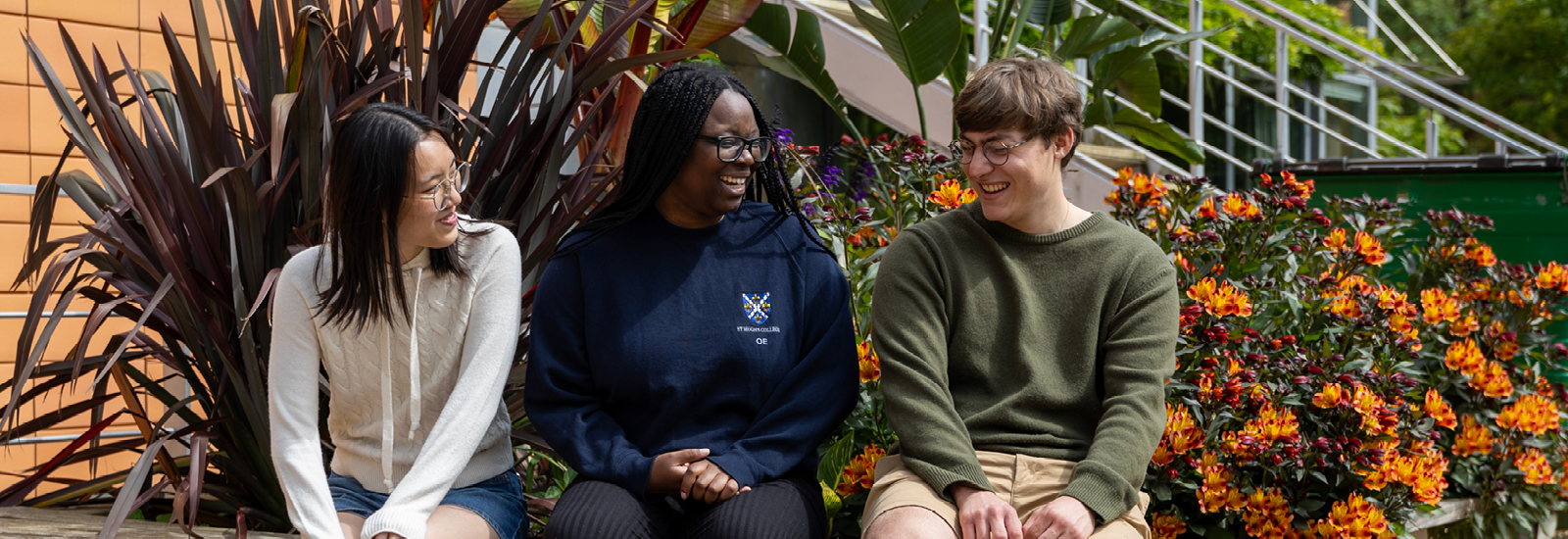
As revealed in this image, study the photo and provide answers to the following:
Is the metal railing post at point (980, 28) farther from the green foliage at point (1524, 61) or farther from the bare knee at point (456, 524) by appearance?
the green foliage at point (1524, 61)

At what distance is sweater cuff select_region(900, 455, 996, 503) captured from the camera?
216cm

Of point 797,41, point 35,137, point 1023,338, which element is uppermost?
point 797,41

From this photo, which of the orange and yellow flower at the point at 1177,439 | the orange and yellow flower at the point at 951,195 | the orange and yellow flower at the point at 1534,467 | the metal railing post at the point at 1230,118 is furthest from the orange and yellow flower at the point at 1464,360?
the metal railing post at the point at 1230,118

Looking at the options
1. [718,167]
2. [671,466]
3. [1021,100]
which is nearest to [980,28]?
[1021,100]

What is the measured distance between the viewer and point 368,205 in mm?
2135

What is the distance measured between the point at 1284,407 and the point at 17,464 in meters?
4.15

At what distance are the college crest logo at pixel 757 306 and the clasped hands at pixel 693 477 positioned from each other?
316 millimetres

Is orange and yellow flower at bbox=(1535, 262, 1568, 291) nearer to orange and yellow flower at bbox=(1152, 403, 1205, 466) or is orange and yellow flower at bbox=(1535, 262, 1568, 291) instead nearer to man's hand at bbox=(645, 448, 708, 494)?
orange and yellow flower at bbox=(1152, 403, 1205, 466)

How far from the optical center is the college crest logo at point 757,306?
2371 mm

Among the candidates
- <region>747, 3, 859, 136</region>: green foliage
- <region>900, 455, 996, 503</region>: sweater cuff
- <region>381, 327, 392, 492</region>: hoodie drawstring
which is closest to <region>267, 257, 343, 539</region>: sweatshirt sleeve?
<region>381, 327, 392, 492</region>: hoodie drawstring

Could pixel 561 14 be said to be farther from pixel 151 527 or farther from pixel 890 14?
pixel 151 527

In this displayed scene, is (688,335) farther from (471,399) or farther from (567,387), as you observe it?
(471,399)

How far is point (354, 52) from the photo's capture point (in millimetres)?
2592

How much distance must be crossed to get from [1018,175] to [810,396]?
601 millimetres
